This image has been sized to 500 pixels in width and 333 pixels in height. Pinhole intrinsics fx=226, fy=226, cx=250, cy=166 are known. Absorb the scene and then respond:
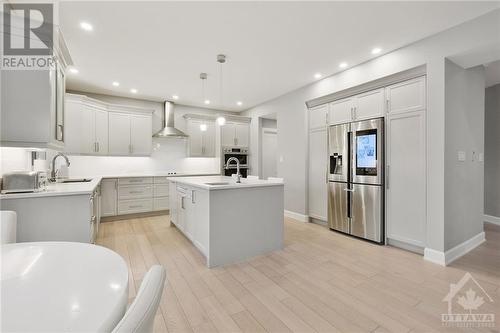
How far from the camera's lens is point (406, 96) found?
3.03m

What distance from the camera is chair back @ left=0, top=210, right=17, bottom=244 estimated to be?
1.34 m

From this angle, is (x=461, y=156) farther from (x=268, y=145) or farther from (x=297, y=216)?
(x=268, y=145)

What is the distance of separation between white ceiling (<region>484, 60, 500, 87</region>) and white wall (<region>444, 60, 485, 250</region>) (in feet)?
1.55

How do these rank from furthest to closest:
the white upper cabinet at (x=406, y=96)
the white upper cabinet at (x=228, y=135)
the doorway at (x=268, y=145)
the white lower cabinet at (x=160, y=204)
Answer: the doorway at (x=268, y=145)
the white upper cabinet at (x=228, y=135)
the white lower cabinet at (x=160, y=204)
the white upper cabinet at (x=406, y=96)

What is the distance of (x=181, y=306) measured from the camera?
1.94m

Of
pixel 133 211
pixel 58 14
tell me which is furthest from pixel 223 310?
pixel 133 211

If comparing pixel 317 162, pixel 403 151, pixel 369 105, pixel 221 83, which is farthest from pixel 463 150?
pixel 221 83

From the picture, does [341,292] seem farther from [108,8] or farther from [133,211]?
[133,211]

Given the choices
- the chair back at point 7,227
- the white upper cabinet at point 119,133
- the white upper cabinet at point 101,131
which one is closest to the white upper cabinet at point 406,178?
the chair back at point 7,227

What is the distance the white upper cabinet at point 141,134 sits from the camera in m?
5.15

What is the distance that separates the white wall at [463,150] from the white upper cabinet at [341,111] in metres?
1.27

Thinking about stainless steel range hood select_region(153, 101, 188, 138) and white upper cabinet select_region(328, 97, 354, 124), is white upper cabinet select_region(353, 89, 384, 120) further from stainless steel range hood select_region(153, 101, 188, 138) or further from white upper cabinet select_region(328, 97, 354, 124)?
stainless steel range hood select_region(153, 101, 188, 138)

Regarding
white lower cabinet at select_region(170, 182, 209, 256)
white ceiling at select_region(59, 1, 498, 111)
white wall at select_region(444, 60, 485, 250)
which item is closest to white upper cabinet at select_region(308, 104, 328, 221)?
white ceiling at select_region(59, 1, 498, 111)

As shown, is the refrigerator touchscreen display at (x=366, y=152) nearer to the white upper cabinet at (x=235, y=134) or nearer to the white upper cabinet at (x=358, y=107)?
the white upper cabinet at (x=358, y=107)
